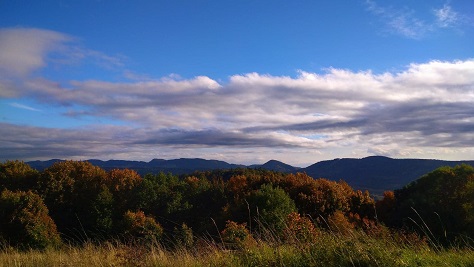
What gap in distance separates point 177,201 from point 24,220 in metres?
16.6

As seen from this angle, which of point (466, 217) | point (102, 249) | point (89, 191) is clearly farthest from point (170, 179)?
point (102, 249)

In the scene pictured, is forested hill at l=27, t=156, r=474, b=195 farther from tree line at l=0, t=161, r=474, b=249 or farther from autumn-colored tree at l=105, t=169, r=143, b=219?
tree line at l=0, t=161, r=474, b=249

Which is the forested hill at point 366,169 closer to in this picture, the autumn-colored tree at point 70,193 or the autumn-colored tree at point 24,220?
the autumn-colored tree at point 70,193

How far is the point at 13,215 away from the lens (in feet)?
102

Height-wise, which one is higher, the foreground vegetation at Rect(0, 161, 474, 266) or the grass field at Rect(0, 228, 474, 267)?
the grass field at Rect(0, 228, 474, 267)

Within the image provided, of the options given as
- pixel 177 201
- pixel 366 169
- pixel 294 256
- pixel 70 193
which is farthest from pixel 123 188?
pixel 366 169

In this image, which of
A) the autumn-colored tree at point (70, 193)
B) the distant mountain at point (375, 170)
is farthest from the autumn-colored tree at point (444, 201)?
the distant mountain at point (375, 170)

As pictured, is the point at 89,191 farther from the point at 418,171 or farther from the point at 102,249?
the point at 418,171

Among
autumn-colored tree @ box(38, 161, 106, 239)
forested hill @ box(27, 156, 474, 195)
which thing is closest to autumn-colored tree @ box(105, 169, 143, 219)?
autumn-colored tree @ box(38, 161, 106, 239)

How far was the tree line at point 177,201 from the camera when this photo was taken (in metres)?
31.4

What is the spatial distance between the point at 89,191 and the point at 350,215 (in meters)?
28.3

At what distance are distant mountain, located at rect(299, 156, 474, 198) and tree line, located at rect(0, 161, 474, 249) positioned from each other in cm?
6017

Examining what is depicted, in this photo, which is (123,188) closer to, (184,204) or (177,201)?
(177,201)

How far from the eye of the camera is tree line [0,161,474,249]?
3138 centimetres
